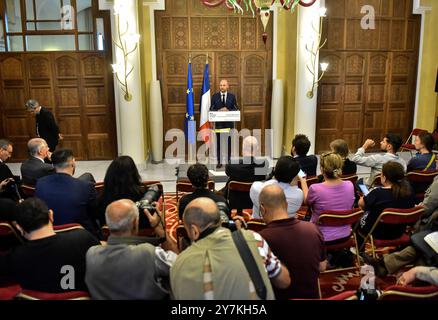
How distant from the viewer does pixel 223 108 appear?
7652 mm

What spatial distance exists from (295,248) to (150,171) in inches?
232

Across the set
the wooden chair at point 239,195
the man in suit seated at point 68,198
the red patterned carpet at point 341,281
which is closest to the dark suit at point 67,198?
the man in suit seated at point 68,198

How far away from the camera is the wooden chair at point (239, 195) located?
4.27 m

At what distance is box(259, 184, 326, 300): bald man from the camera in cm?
231

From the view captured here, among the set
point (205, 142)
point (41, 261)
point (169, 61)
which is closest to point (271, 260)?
point (41, 261)

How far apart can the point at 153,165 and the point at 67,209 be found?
5105mm

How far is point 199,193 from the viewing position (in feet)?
11.0

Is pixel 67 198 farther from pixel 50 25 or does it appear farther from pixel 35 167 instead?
pixel 50 25

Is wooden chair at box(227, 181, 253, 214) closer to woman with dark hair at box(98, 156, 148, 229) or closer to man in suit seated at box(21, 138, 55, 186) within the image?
woman with dark hair at box(98, 156, 148, 229)

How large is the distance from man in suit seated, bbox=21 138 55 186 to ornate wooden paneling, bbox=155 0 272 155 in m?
4.41

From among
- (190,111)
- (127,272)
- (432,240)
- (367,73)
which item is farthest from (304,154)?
(367,73)

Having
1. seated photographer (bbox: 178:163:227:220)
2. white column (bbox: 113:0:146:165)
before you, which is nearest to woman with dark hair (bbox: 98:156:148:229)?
seated photographer (bbox: 178:163:227:220)
